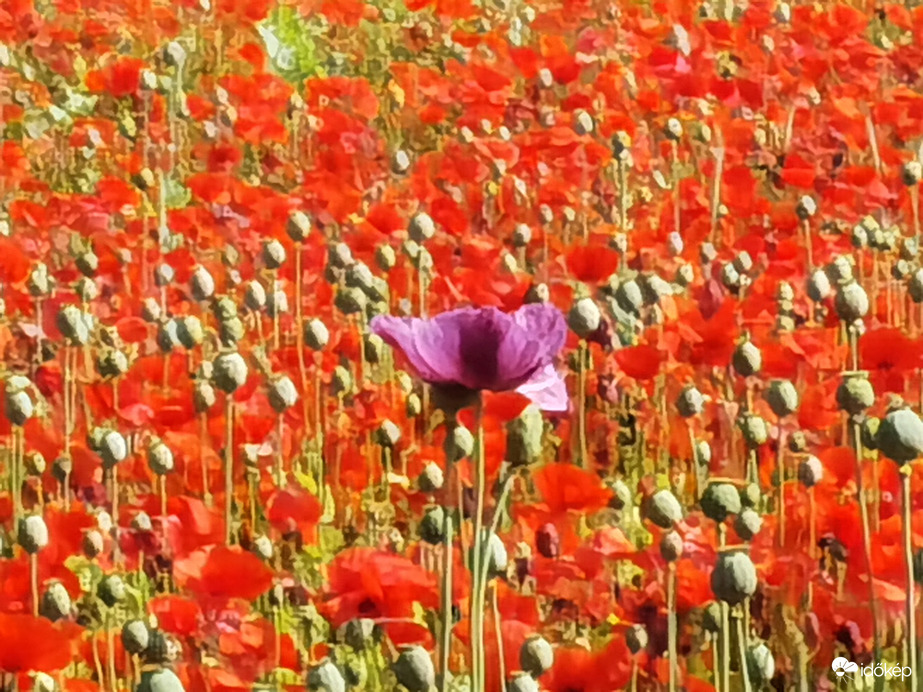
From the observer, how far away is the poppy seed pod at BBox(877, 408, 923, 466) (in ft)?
3.65

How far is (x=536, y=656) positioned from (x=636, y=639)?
0.17 meters

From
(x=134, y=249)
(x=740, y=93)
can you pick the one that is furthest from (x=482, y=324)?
(x=740, y=93)

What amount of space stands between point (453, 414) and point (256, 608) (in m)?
0.51

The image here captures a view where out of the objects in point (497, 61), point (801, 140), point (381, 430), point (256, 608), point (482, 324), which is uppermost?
point (497, 61)

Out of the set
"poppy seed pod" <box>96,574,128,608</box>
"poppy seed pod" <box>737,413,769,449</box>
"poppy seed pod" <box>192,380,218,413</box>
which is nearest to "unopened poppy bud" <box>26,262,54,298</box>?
"poppy seed pod" <box>192,380,218,413</box>

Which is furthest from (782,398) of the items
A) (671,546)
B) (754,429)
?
(671,546)

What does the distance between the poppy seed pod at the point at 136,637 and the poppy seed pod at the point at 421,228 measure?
1.08 metres

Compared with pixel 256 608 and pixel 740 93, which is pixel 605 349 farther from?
pixel 740 93

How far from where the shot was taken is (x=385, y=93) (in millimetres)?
3404

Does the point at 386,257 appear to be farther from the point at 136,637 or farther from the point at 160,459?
the point at 136,637

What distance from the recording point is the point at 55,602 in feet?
4.14

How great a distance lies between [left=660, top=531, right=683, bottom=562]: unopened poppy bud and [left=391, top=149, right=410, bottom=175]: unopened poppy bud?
1.50 meters

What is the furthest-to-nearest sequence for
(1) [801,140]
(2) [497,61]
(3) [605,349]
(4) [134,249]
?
(2) [497,61] < (1) [801,140] < (4) [134,249] < (3) [605,349]

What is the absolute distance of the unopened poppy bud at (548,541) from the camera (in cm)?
138
